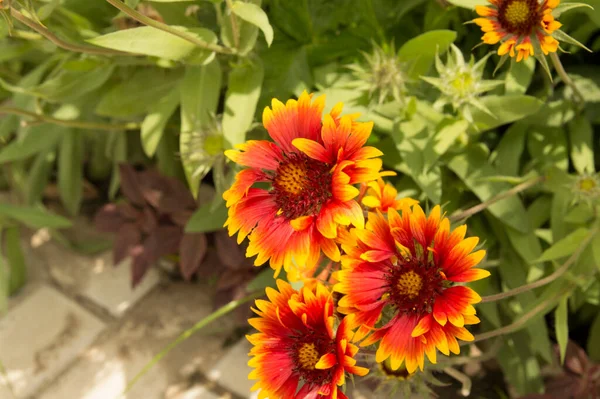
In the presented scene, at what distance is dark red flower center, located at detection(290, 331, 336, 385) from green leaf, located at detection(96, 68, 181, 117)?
756mm

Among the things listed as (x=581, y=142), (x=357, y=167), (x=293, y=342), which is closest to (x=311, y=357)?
(x=293, y=342)

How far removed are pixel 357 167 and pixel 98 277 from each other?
3.99ft

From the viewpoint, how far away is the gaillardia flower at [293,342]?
867 mm

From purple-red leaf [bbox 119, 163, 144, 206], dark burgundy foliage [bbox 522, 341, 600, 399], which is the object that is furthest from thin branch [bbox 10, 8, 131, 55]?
dark burgundy foliage [bbox 522, 341, 600, 399]

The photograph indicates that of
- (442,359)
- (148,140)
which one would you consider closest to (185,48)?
(148,140)

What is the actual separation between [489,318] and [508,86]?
46 centimetres

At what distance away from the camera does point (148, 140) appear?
4.30 feet

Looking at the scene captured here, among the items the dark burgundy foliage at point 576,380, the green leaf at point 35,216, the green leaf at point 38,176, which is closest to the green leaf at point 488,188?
the dark burgundy foliage at point 576,380

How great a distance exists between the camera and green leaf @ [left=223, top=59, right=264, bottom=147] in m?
1.17

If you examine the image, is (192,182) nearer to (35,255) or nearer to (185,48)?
(185,48)

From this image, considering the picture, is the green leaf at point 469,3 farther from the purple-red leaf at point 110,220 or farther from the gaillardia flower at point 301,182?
the purple-red leaf at point 110,220

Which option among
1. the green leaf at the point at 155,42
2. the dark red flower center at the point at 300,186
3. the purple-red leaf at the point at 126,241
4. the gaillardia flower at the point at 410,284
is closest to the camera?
the gaillardia flower at the point at 410,284

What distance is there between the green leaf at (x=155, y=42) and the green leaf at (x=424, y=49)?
37 centimetres

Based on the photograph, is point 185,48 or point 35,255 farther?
point 35,255
